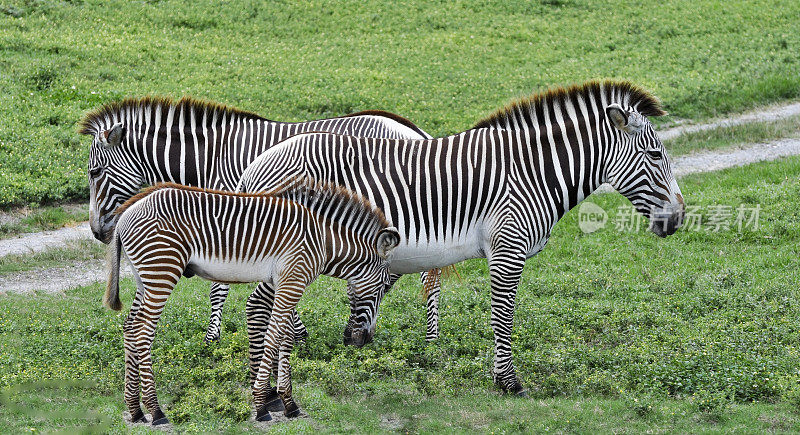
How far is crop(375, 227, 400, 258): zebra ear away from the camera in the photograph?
27.6ft

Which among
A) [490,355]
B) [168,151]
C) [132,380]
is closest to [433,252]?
[490,355]

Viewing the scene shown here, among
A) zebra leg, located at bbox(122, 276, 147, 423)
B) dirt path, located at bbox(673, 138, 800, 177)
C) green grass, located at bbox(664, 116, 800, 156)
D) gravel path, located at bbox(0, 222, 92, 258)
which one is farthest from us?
green grass, located at bbox(664, 116, 800, 156)

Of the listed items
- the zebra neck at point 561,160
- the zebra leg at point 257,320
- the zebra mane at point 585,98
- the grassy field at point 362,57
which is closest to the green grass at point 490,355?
the zebra leg at point 257,320

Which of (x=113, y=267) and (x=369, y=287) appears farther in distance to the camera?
(x=369, y=287)

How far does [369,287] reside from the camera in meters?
Result: 8.65

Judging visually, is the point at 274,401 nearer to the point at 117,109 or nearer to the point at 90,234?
the point at 117,109

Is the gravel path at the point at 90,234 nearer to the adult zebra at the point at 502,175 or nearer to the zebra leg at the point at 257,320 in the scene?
the zebra leg at the point at 257,320

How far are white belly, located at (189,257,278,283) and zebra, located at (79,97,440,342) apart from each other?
2354mm

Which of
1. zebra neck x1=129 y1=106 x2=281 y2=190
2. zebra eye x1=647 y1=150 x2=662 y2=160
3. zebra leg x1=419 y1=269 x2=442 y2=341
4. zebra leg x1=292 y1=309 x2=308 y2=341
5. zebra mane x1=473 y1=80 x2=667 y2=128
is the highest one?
zebra mane x1=473 y1=80 x2=667 y2=128

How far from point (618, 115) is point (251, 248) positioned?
14.3ft

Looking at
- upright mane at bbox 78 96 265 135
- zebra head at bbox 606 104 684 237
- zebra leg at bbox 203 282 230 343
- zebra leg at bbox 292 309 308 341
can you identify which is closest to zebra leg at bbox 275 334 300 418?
zebra leg at bbox 292 309 308 341

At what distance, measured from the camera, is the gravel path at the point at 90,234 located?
13586 millimetres

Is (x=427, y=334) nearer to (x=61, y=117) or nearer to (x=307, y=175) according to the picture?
(x=307, y=175)

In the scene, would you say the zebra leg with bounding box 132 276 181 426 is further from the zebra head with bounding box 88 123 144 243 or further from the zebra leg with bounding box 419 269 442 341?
the zebra leg with bounding box 419 269 442 341
